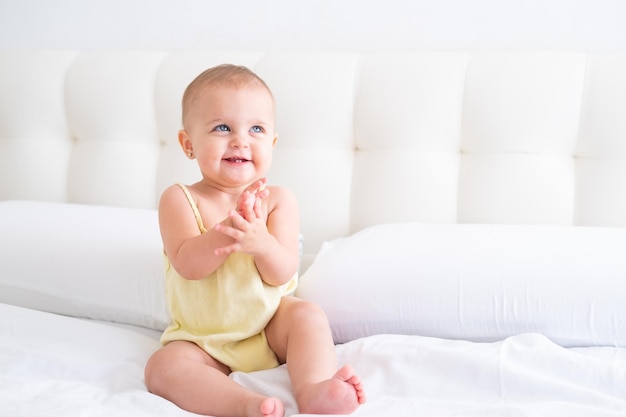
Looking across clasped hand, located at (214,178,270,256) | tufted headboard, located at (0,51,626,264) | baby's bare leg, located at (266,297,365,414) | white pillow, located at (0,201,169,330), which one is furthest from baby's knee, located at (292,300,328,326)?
tufted headboard, located at (0,51,626,264)

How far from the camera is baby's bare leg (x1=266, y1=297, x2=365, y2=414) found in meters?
1.03

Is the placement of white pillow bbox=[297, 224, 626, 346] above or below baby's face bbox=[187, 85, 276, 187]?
below

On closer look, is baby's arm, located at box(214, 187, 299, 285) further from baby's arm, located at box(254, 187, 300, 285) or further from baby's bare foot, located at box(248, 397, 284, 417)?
baby's bare foot, located at box(248, 397, 284, 417)

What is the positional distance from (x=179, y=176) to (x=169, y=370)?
0.82 metres

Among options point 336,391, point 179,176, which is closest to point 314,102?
point 179,176

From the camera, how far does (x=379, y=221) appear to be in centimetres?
181

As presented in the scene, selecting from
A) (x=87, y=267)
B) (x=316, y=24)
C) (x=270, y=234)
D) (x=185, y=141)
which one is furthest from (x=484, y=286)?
(x=316, y=24)

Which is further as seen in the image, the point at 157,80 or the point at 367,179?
the point at 157,80

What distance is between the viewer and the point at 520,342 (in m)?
1.24

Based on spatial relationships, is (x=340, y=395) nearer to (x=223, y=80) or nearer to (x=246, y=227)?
(x=246, y=227)

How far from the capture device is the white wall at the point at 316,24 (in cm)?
191

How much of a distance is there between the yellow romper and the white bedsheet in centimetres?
7

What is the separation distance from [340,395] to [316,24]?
131 cm

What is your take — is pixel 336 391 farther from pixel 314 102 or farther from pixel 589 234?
pixel 314 102
